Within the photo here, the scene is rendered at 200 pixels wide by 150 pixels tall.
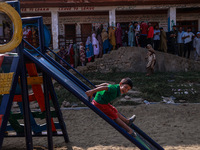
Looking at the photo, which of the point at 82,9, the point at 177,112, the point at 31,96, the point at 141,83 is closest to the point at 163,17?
the point at 82,9

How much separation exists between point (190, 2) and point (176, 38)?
290 centimetres

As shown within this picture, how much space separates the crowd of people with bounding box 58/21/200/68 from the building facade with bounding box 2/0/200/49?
84 cm

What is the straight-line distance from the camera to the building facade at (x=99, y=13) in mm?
12102

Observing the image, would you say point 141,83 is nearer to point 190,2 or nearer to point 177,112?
point 177,112

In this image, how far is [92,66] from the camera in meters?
10.9

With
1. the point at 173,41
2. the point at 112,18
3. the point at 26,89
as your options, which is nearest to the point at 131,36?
the point at 112,18

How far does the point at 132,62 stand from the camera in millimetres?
10758

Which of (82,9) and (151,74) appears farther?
(82,9)

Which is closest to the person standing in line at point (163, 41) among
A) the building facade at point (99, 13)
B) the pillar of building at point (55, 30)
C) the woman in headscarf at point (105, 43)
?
the building facade at point (99, 13)

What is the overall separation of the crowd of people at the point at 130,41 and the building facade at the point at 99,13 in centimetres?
84

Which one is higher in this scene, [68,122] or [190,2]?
[190,2]

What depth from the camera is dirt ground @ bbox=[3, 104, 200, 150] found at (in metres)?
3.54

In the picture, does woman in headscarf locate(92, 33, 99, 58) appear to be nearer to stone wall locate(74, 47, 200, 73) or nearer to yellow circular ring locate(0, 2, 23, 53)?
stone wall locate(74, 47, 200, 73)

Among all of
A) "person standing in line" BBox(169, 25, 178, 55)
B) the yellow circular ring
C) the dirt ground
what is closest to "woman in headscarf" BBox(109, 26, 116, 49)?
"person standing in line" BBox(169, 25, 178, 55)
